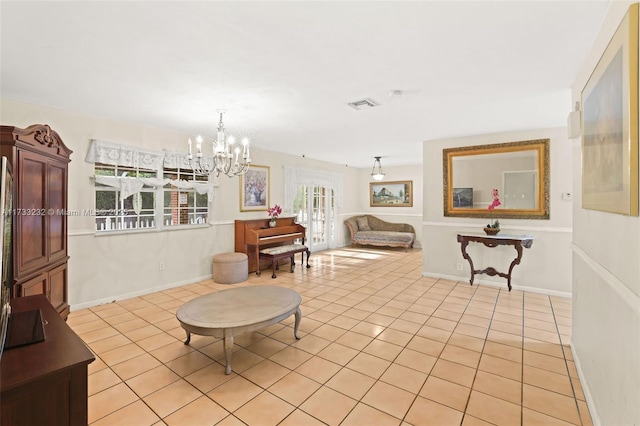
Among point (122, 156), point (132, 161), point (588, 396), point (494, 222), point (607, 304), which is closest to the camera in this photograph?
point (607, 304)

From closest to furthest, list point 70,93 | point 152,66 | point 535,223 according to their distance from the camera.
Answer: point 152,66 → point 70,93 → point 535,223

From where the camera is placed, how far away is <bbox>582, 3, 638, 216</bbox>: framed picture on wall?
3.93ft

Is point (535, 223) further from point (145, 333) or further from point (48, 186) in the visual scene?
point (48, 186)

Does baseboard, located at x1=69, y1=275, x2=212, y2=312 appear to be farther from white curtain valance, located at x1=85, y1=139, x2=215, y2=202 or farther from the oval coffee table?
the oval coffee table

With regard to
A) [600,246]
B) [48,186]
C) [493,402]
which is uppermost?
[48,186]

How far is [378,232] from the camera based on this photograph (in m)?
8.45

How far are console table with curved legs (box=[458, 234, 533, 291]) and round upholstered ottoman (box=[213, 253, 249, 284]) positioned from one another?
3.43 m

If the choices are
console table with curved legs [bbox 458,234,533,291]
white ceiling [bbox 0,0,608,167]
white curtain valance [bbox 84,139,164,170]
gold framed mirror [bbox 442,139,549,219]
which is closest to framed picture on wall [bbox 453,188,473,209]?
gold framed mirror [bbox 442,139,549,219]

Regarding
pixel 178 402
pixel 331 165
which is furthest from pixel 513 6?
pixel 331 165

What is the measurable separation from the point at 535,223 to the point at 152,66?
16.6ft

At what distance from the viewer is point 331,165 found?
816cm

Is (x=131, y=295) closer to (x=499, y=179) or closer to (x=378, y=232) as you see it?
(x=499, y=179)

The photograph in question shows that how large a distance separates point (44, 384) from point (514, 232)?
525 centimetres

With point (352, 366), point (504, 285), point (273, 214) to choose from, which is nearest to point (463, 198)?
point (504, 285)
